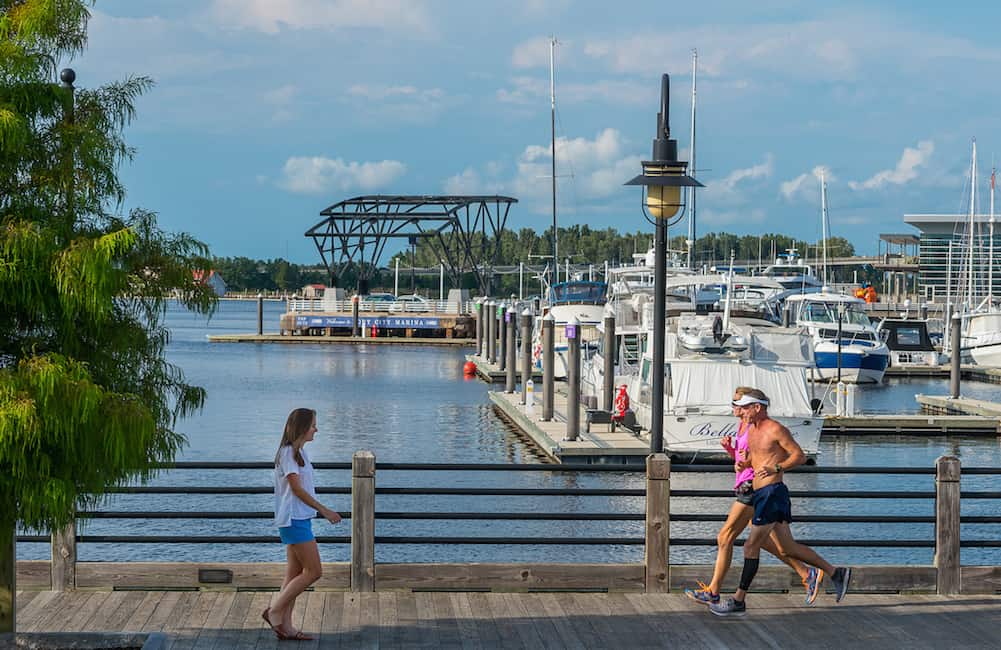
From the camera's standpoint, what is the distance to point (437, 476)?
102 feet

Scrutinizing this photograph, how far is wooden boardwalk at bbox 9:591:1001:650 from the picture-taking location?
32.2 feet

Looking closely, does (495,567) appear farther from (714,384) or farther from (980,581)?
(714,384)

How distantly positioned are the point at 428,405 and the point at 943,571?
129ft

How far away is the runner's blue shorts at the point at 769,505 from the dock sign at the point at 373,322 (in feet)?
275

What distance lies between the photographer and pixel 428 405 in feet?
165

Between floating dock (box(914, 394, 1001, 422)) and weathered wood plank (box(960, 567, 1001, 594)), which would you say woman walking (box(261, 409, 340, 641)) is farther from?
floating dock (box(914, 394, 1001, 422))

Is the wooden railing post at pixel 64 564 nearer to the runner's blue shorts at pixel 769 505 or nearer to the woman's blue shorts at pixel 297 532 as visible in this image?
the woman's blue shorts at pixel 297 532

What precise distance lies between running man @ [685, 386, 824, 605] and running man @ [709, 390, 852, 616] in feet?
0.17

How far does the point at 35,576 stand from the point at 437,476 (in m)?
20.1

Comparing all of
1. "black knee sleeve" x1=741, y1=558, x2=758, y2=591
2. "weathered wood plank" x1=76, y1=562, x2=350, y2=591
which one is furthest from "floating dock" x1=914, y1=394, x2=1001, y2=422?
"weathered wood plank" x1=76, y1=562, x2=350, y2=591

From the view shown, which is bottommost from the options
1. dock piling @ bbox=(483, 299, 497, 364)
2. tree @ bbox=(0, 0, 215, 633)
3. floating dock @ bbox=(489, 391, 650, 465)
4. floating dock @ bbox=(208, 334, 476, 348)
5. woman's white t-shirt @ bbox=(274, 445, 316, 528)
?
floating dock @ bbox=(208, 334, 476, 348)

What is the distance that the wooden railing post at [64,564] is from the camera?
11.0 metres

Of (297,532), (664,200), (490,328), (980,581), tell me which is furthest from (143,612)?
(490,328)

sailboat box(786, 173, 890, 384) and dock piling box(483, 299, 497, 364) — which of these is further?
dock piling box(483, 299, 497, 364)
